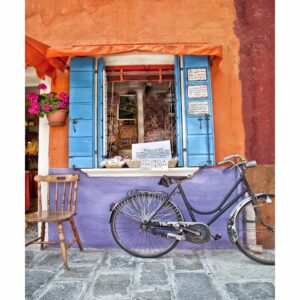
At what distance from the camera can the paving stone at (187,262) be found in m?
3.30

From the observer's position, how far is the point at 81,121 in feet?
13.3

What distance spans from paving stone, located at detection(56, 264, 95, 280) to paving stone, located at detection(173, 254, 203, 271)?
1.00 m

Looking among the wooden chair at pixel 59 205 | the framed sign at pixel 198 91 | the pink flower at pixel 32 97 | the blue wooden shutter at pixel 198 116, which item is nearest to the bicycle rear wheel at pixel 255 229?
the blue wooden shutter at pixel 198 116

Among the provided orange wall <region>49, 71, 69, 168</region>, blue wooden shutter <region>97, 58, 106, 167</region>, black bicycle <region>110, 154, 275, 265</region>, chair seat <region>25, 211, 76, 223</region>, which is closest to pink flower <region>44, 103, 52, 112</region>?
orange wall <region>49, 71, 69, 168</region>

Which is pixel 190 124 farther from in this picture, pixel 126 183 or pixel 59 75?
pixel 59 75

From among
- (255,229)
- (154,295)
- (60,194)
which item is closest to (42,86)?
(60,194)

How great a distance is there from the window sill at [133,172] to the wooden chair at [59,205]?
Result: 27 cm

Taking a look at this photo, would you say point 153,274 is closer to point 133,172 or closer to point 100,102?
point 133,172

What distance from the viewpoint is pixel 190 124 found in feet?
13.2

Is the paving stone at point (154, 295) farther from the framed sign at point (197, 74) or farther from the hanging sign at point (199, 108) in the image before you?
the framed sign at point (197, 74)

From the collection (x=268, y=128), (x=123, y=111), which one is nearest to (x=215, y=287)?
(x=268, y=128)

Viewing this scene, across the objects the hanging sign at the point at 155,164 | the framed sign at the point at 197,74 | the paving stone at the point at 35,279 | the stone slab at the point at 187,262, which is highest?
the framed sign at the point at 197,74
